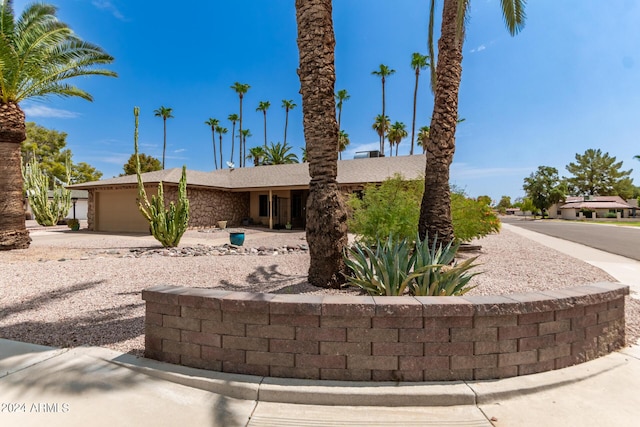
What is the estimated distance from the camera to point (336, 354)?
296 cm

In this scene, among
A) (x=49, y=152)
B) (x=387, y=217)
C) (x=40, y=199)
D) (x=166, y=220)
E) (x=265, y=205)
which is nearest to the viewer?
(x=387, y=217)

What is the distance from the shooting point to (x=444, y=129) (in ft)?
28.6

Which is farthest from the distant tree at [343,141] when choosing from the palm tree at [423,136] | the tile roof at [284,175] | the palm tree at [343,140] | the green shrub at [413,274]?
the green shrub at [413,274]

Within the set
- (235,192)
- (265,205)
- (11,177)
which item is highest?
(235,192)

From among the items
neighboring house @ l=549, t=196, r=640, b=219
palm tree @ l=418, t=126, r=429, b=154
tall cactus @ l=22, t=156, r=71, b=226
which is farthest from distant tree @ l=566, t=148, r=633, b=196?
tall cactus @ l=22, t=156, r=71, b=226

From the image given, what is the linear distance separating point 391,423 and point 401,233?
7266 millimetres

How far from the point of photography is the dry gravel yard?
4363mm

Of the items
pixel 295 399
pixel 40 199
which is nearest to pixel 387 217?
pixel 295 399

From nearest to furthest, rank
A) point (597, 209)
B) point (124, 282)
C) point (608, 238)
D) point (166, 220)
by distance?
point (124, 282) → point (166, 220) → point (608, 238) → point (597, 209)

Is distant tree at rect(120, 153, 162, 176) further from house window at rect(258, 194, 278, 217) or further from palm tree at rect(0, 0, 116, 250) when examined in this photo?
palm tree at rect(0, 0, 116, 250)

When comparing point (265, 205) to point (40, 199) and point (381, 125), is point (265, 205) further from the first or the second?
point (381, 125)

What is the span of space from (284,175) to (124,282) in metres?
17.6

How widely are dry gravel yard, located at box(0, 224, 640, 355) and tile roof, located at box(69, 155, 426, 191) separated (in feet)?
31.3

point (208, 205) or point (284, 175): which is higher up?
point (284, 175)
